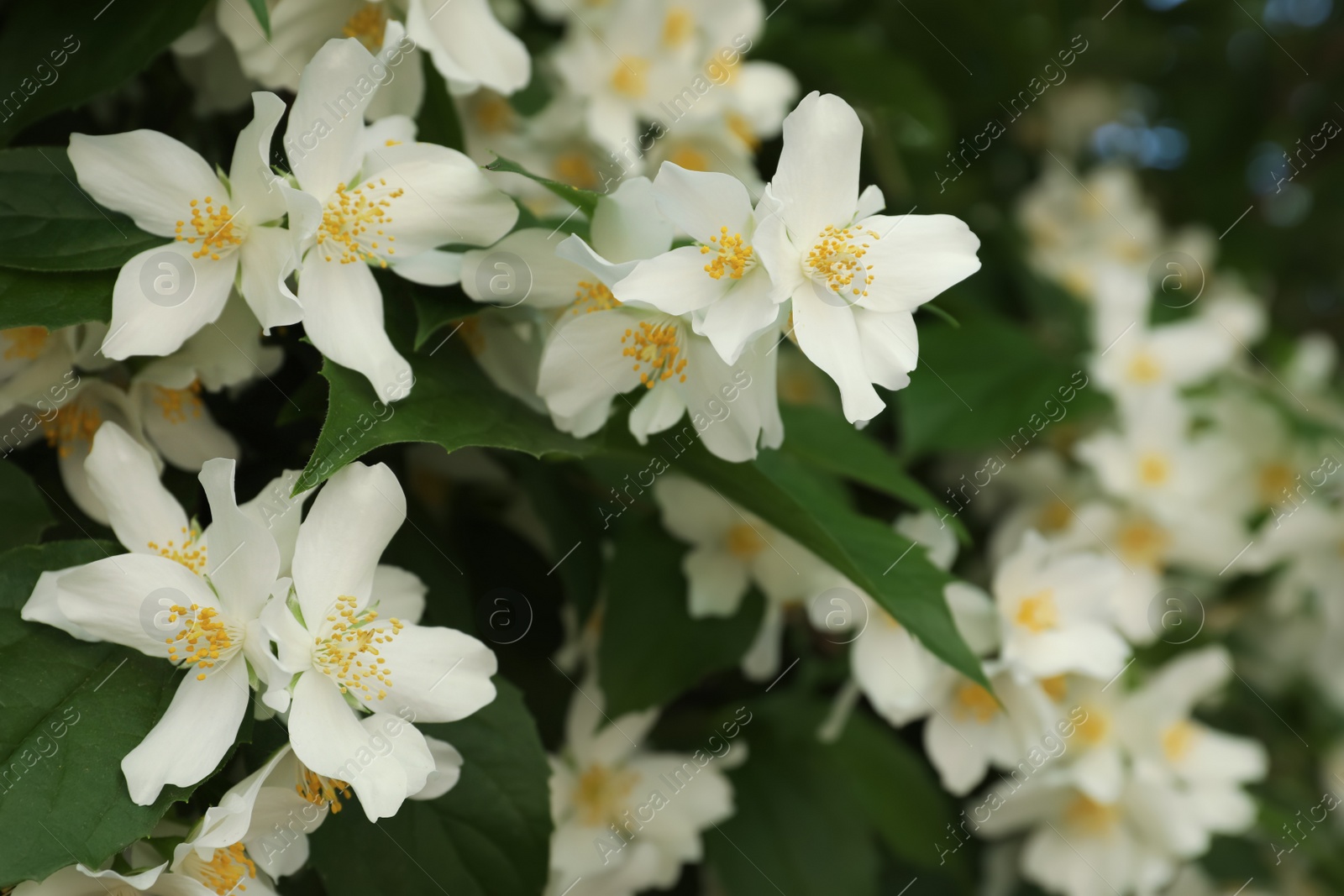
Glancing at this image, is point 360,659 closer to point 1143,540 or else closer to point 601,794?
point 601,794

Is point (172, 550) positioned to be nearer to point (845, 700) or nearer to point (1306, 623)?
point (845, 700)

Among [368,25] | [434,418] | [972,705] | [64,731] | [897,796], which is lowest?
[897,796]

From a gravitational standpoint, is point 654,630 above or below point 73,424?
below

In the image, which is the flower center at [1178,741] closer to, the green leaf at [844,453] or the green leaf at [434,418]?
the green leaf at [844,453]

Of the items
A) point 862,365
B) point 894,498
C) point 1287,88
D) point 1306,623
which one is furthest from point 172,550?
point 1287,88

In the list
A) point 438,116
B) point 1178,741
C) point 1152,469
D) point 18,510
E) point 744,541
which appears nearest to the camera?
point 18,510

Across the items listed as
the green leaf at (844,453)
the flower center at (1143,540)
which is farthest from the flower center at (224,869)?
the flower center at (1143,540)

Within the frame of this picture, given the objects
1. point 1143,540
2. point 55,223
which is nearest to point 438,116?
point 55,223
